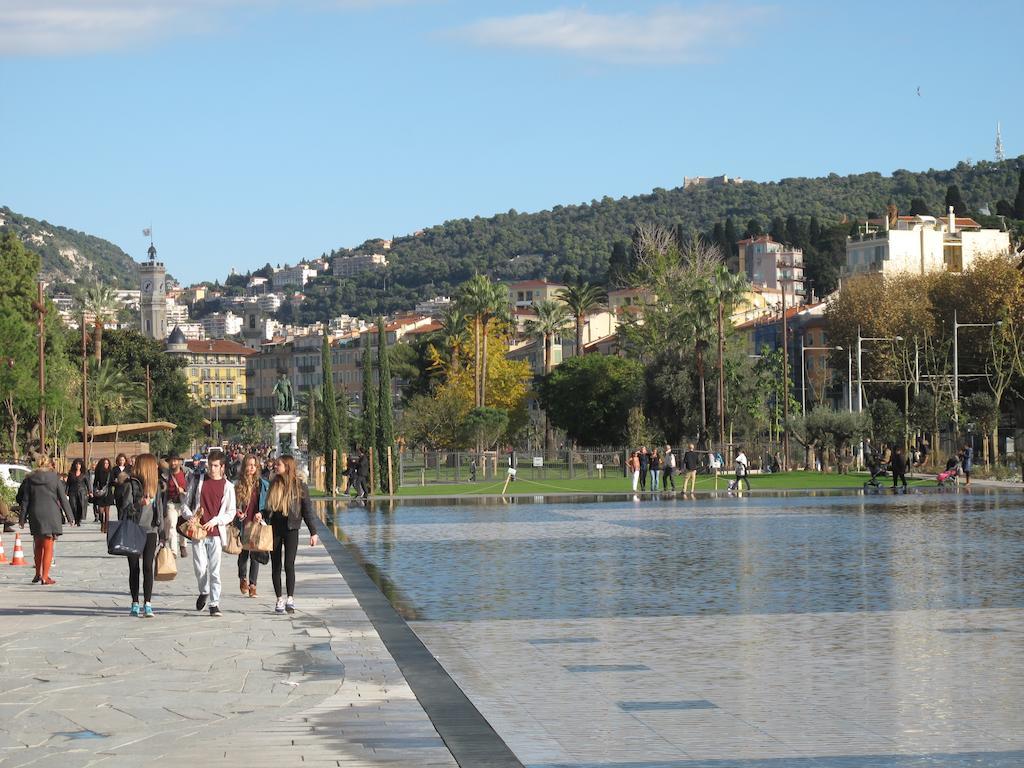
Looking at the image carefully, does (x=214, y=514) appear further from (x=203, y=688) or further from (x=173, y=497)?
(x=203, y=688)

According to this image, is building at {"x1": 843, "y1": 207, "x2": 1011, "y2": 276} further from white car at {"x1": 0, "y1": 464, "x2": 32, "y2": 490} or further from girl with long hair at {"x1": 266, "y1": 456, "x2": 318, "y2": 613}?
girl with long hair at {"x1": 266, "y1": 456, "x2": 318, "y2": 613}

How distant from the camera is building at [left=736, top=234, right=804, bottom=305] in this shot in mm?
177500

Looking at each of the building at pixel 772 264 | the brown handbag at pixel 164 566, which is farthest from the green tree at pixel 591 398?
the brown handbag at pixel 164 566

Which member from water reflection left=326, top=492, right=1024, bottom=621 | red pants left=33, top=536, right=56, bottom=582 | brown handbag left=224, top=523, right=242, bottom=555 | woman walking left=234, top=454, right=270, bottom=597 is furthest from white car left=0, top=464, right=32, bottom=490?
woman walking left=234, top=454, right=270, bottom=597

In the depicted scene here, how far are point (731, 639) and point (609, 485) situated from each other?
5234 centimetres

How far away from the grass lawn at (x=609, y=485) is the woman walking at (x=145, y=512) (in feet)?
134

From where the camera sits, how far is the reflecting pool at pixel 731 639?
29.8ft

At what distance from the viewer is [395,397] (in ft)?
639

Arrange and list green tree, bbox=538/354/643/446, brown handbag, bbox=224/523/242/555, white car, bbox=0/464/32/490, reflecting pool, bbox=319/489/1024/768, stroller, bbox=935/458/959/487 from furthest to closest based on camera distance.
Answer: green tree, bbox=538/354/643/446, stroller, bbox=935/458/959/487, white car, bbox=0/464/32/490, brown handbag, bbox=224/523/242/555, reflecting pool, bbox=319/489/1024/768

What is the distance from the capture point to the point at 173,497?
64.8ft

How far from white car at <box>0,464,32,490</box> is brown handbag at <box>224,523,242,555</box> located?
60.1 feet

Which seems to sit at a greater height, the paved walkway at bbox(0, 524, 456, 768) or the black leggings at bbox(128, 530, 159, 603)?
the black leggings at bbox(128, 530, 159, 603)

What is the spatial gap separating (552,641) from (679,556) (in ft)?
35.5

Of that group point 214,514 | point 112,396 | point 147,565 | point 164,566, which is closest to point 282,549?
point 214,514
